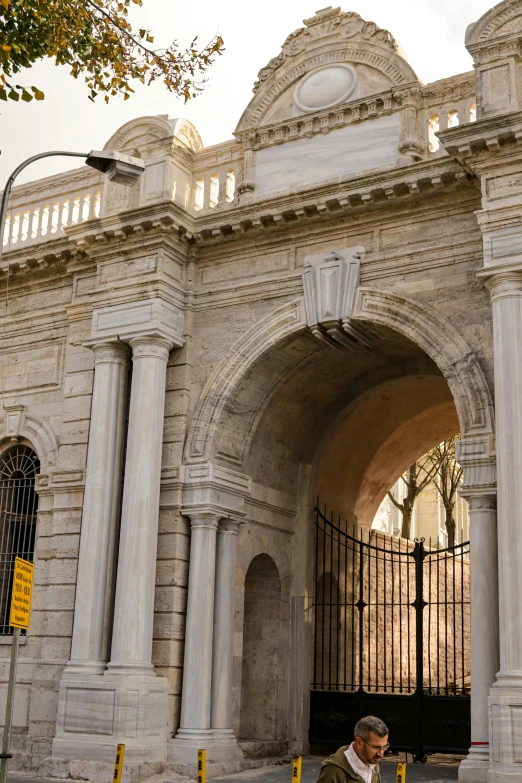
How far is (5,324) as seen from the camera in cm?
1855

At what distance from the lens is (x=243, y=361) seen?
1567 centimetres

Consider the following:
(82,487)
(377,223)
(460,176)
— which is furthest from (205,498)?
(460,176)

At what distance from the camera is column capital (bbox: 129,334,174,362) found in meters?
15.7

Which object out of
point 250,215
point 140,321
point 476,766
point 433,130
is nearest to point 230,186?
point 250,215

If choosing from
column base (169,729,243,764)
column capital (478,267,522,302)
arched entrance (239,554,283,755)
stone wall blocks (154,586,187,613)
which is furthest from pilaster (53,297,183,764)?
column capital (478,267,522,302)

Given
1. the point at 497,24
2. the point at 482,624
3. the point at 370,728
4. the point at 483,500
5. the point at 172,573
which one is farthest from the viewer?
the point at 172,573

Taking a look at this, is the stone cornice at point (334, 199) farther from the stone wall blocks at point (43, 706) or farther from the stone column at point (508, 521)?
the stone wall blocks at point (43, 706)

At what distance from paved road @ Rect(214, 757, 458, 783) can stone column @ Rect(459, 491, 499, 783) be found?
4.47 ft

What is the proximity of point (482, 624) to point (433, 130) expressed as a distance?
288 inches

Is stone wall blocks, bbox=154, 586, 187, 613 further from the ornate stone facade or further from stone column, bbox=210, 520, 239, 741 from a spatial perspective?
stone column, bbox=210, 520, 239, 741

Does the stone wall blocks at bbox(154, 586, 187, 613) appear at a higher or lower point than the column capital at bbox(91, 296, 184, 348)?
lower

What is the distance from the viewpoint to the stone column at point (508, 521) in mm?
11297

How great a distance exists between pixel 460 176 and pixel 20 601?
8.52m

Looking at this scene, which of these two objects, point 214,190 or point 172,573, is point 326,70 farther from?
point 172,573
